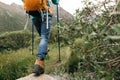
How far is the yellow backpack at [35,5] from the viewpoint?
5664 millimetres

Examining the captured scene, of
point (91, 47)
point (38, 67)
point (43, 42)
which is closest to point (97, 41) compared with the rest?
point (91, 47)

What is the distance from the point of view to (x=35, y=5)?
5.75 m

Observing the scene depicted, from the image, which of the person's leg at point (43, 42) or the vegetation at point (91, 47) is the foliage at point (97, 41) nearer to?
the vegetation at point (91, 47)

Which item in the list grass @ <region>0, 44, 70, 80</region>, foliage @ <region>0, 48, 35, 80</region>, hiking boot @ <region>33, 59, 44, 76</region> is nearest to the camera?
hiking boot @ <region>33, 59, 44, 76</region>

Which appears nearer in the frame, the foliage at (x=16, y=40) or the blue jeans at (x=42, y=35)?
the blue jeans at (x=42, y=35)

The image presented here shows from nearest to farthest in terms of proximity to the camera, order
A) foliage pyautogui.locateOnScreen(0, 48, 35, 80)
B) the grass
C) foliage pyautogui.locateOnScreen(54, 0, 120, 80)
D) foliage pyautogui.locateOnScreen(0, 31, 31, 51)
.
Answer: foliage pyautogui.locateOnScreen(54, 0, 120, 80)
the grass
foliage pyautogui.locateOnScreen(0, 48, 35, 80)
foliage pyautogui.locateOnScreen(0, 31, 31, 51)

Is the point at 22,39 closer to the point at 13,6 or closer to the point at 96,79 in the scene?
the point at 96,79

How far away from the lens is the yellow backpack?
18.6 ft

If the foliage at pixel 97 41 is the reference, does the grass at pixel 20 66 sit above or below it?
below

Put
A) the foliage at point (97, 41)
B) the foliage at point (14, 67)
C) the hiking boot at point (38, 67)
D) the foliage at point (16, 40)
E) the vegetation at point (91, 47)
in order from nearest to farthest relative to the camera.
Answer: the vegetation at point (91, 47) < the foliage at point (97, 41) < the hiking boot at point (38, 67) < the foliage at point (14, 67) < the foliage at point (16, 40)

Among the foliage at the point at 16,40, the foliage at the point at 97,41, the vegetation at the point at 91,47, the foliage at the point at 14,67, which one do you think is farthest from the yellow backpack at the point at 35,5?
the foliage at the point at 16,40

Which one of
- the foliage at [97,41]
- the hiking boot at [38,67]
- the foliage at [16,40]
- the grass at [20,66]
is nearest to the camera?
the foliage at [97,41]

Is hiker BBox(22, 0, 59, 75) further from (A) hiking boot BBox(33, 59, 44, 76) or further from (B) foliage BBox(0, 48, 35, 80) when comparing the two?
(B) foliage BBox(0, 48, 35, 80)

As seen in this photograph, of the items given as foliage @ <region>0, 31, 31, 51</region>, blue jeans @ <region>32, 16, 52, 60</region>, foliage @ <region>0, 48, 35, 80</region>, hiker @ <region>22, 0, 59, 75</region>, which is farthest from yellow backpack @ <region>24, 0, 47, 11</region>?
foliage @ <region>0, 31, 31, 51</region>
